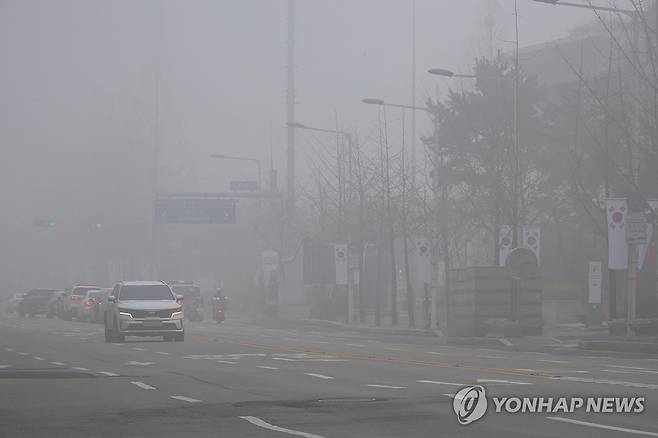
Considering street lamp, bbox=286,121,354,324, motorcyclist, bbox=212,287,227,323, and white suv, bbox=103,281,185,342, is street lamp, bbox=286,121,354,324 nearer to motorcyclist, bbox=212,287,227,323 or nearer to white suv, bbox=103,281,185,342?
motorcyclist, bbox=212,287,227,323

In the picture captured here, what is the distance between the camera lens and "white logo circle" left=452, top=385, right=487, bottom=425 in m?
16.1

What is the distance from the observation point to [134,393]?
2047 centimetres

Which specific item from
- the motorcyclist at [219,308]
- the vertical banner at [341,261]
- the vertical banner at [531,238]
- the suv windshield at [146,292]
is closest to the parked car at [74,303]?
the motorcyclist at [219,308]

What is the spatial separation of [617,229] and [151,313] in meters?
12.9

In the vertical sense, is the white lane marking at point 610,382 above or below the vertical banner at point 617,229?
below

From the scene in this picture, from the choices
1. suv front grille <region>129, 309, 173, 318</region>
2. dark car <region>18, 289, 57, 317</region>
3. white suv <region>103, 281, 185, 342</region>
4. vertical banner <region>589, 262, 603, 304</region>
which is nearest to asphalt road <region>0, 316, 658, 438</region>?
white suv <region>103, 281, 185, 342</region>

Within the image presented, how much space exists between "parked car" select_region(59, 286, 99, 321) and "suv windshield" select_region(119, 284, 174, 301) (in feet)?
101

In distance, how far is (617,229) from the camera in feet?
116

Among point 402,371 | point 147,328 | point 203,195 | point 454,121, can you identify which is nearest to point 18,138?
point 203,195

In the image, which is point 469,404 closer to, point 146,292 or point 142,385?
point 142,385

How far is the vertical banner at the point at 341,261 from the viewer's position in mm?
60906

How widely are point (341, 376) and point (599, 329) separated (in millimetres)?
21718

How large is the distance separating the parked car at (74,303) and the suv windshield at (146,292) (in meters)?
30.7

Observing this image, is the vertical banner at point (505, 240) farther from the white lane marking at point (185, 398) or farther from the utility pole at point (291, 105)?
the utility pole at point (291, 105)
